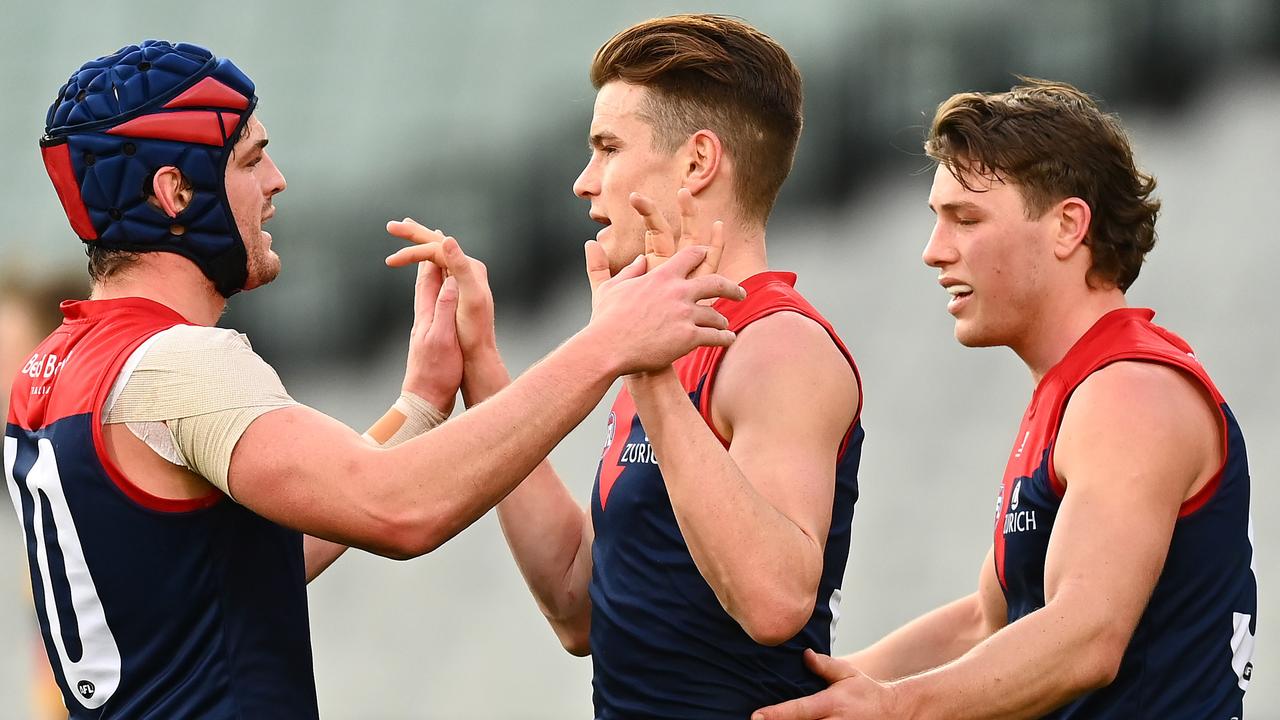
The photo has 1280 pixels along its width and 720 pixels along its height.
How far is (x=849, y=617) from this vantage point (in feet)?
21.5

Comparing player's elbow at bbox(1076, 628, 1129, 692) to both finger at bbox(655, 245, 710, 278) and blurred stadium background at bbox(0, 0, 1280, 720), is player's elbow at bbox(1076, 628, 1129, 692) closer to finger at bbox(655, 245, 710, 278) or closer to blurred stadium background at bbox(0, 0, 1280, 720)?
finger at bbox(655, 245, 710, 278)

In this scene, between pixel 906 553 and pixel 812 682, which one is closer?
pixel 812 682

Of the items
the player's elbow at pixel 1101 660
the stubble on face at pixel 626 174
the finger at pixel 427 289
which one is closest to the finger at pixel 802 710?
the player's elbow at pixel 1101 660

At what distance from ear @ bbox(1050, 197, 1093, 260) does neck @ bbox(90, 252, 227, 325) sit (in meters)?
2.00

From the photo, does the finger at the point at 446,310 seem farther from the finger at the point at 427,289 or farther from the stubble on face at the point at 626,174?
the stubble on face at the point at 626,174

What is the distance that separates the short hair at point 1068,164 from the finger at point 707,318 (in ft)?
3.52

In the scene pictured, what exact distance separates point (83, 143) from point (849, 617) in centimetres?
462

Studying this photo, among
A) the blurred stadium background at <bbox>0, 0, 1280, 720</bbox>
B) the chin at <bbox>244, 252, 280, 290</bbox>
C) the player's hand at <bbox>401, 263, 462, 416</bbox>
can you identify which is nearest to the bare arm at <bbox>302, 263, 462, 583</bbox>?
the player's hand at <bbox>401, 263, 462, 416</bbox>

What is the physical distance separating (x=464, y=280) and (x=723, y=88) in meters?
0.80

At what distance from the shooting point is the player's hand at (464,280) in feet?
10.9

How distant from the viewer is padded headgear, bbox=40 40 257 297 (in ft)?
9.16

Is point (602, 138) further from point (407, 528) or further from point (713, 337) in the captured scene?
point (407, 528)

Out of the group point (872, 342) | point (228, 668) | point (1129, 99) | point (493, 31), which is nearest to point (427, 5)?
A: point (493, 31)

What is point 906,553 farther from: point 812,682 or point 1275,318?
point 812,682
